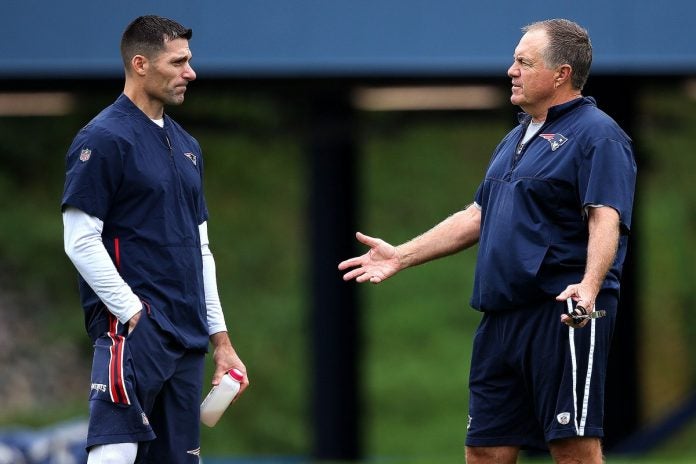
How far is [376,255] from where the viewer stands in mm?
5250

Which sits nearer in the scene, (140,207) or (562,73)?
(140,207)

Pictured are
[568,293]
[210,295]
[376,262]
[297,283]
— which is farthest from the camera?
[297,283]

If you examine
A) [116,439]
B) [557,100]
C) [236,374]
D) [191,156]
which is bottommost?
[116,439]

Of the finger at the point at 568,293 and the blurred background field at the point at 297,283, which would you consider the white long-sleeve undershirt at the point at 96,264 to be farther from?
the blurred background field at the point at 297,283

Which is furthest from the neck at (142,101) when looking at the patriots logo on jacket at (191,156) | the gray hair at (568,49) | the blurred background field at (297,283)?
the blurred background field at (297,283)

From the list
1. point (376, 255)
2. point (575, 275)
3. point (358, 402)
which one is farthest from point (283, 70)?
point (575, 275)

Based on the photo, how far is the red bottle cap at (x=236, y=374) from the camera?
502 centimetres

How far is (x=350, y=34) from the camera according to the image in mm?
8852

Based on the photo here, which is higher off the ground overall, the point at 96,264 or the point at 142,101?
the point at 142,101

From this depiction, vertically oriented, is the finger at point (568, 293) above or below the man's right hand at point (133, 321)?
above

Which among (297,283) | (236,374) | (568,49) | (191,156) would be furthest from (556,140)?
(297,283)

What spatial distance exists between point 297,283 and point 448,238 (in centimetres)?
1648

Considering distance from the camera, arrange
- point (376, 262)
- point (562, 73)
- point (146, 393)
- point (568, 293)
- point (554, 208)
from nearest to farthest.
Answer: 1. point (568, 293)
2. point (146, 393)
3. point (554, 208)
4. point (562, 73)
5. point (376, 262)

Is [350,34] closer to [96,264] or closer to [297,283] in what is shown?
[96,264]
